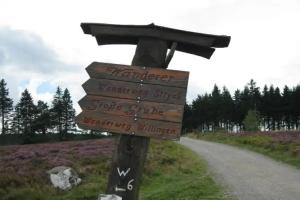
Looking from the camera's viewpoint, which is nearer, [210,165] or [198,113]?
[210,165]

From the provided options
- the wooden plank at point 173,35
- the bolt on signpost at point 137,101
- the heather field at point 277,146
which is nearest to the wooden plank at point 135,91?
the bolt on signpost at point 137,101

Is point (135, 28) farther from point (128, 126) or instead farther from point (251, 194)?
point (251, 194)

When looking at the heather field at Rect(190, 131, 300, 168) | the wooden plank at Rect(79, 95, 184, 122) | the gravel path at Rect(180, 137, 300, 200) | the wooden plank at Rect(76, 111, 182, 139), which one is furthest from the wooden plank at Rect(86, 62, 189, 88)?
the heather field at Rect(190, 131, 300, 168)

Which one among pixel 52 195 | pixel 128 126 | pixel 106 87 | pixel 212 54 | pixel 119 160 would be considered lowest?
pixel 52 195

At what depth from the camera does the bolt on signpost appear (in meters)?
6.64

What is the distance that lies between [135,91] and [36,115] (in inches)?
4126

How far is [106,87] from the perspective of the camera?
6.91 m

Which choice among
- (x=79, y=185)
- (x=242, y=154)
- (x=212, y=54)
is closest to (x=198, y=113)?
(x=242, y=154)

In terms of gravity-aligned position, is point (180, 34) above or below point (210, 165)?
above

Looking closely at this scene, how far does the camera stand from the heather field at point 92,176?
16953 mm

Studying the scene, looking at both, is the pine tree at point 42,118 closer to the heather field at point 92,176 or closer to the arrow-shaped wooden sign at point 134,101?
the heather field at point 92,176

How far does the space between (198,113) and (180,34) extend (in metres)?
106

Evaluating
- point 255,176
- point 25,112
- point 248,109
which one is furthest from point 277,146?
point 25,112

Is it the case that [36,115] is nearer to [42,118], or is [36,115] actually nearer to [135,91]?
[42,118]
